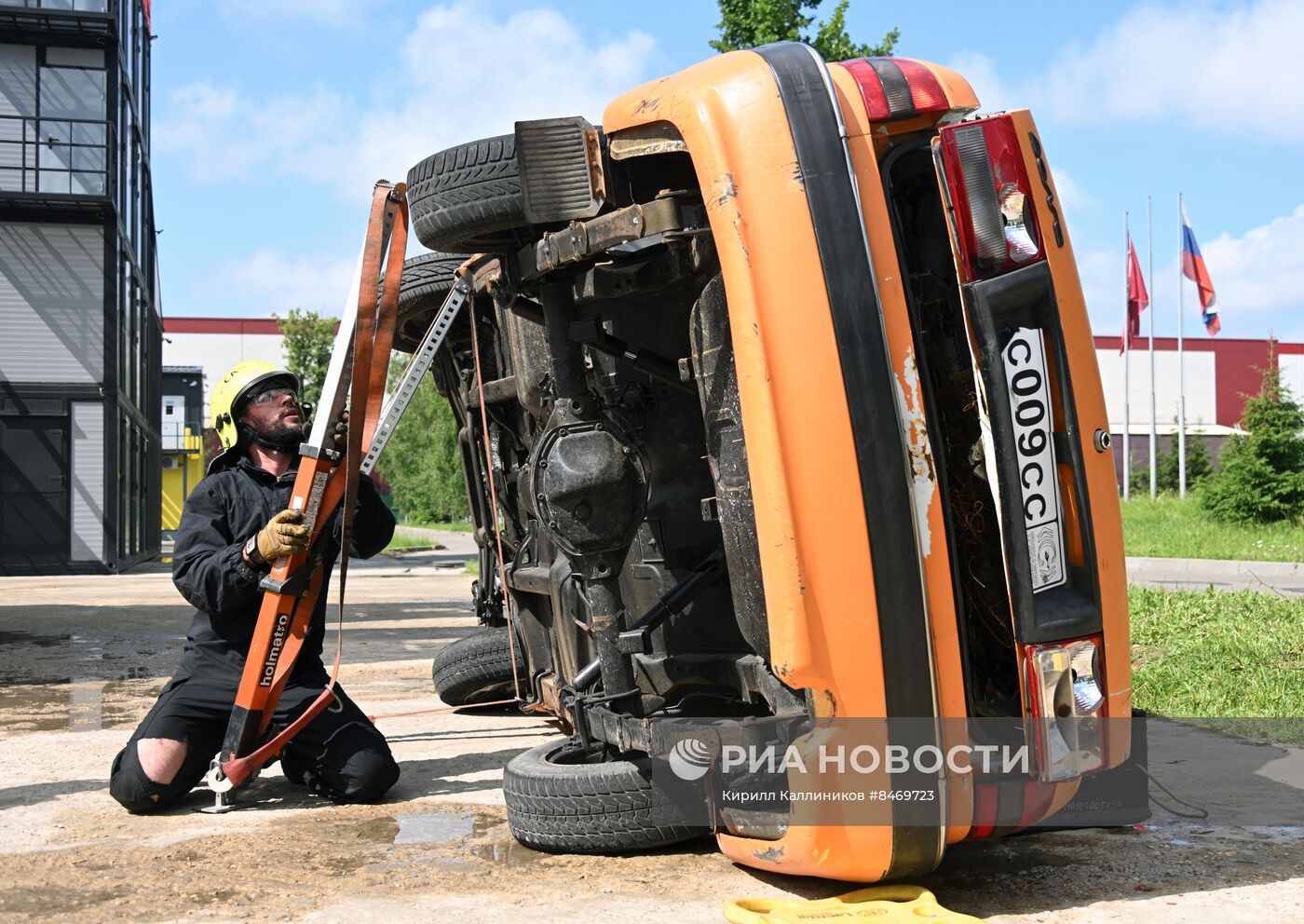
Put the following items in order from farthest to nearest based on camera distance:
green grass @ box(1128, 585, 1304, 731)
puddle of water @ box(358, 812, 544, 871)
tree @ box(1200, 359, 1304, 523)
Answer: tree @ box(1200, 359, 1304, 523)
green grass @ box(1128, 585, 1304, 731)
puddle of water @ box(358, 812, 544, 871)

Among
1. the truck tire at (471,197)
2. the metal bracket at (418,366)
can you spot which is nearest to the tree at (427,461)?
the metal bracket at (418,366)

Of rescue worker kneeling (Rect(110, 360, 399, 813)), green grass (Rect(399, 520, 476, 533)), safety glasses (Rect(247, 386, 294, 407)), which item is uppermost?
safety glasses (Rect(247, 386, 294, 407))

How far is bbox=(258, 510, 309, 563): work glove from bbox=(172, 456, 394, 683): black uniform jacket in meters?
0.16

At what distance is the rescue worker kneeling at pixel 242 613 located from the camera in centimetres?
452

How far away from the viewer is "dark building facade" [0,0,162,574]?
23.6 meters

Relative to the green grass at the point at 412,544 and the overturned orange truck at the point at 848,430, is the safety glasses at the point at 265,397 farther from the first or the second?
the green grass at the point at 412,544

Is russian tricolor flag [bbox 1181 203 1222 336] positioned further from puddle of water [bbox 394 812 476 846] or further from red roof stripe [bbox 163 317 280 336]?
red roof stripe [bbox 163 317 280 336]

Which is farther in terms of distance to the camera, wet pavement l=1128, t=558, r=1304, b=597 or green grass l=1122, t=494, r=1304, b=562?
green grass l=1122, t=494, r=1304, b=562

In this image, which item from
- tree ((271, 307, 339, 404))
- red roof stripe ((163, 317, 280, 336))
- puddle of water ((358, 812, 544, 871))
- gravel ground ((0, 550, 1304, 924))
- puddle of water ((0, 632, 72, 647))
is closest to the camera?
gravel ground ((0, 550, 1304, 924))

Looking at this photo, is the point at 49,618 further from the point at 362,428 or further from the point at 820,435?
the point at 820,435

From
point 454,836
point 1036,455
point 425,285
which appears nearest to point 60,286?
point 425,285

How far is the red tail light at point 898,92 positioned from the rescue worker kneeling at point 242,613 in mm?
2472

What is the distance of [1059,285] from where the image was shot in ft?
10.5

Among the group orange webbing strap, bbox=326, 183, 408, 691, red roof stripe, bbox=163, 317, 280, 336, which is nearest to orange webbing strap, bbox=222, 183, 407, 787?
orange webbing strap, bbox=326, 183, 408, 691
